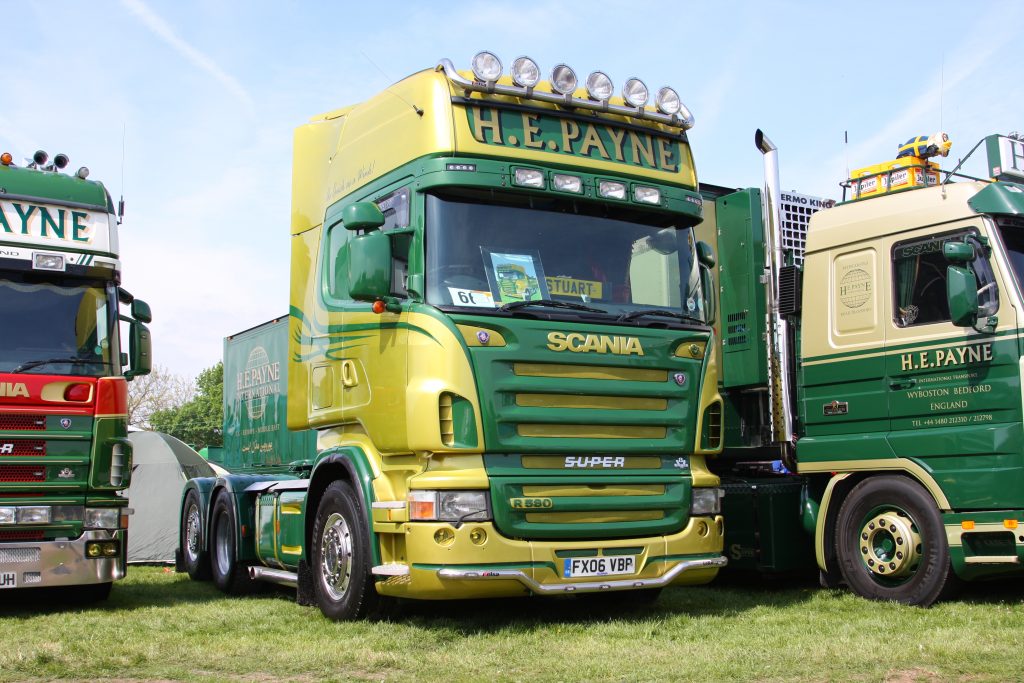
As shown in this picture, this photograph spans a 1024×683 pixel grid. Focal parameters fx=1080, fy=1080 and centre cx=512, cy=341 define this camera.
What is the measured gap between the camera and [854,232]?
29.7ft

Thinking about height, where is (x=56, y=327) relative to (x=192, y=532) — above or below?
above

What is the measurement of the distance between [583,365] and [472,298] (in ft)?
2.95

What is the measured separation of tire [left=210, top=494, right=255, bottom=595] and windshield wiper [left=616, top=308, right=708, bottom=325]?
17.4 ft

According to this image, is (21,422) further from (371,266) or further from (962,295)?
(962,295)

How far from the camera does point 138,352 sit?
9.74m

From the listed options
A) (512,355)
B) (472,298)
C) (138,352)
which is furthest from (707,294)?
(138,352)

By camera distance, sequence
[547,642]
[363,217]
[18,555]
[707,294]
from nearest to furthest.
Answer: [547,642] < [363,217] < [707,294] < [18,555]

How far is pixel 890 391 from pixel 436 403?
3.79 m

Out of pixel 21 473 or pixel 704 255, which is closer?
pixel 704 255

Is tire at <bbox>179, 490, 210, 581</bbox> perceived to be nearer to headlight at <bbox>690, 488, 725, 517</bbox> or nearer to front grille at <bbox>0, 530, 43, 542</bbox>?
front grille at <bbox>0, 530, 43, 542</bbox>

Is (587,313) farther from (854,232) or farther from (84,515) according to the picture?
(84,515)

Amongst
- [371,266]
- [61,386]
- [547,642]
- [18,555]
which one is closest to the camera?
[547,642]

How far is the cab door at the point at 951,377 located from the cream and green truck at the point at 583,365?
2cm

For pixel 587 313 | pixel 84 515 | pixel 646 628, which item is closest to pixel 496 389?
pixel 587 313
